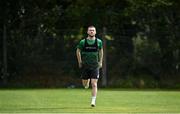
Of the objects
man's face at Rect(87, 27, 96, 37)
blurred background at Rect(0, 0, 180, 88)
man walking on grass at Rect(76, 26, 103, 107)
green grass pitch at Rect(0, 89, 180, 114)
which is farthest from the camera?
blurred background at Rect(0, 0, 180, 88)

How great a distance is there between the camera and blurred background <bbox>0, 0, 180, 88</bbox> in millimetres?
28078

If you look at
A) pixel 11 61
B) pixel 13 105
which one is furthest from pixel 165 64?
pixel 13 105

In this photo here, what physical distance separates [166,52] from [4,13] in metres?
7.29

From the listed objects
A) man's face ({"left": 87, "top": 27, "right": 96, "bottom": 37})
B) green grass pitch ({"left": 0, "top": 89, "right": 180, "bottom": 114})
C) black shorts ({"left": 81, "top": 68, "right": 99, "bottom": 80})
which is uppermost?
man's face ({"left": 87, "top": 27, "right": 96, "bottom": 37})

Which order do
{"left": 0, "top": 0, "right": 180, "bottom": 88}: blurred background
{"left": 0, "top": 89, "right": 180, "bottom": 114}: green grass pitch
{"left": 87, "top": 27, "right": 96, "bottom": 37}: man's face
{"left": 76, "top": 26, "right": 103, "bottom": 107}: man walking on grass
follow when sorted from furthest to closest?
{"left": 0, "top": 0, "right": 180, "bottom": 88}: blurred background, {"left": 76, "top": 26, "right": 103, "bottom": 107}: man walking on grass, {"left": 87, "top": 27, "right": 96, "bottom": 37}: man's face, {"left": 0, "top": 89, "right": 180, "bottom": 114}: green grass pitch

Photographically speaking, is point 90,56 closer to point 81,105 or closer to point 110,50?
point 81,105

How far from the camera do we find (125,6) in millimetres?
29188

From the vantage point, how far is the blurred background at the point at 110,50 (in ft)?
92.1

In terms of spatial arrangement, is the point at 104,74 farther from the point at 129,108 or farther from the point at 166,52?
the point at 129,108

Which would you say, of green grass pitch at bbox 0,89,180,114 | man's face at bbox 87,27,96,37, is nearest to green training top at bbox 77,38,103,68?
man's face at bbox 87,27,96,37

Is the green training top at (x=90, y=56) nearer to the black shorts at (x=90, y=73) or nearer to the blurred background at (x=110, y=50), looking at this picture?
the black shorts at (x=90, y=73)

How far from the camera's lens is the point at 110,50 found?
28.3m

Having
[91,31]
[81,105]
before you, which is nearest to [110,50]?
[81,105]

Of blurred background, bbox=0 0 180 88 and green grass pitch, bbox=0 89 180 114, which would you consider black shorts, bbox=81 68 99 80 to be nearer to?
green grass pitch, bbox=0 89 180 114
